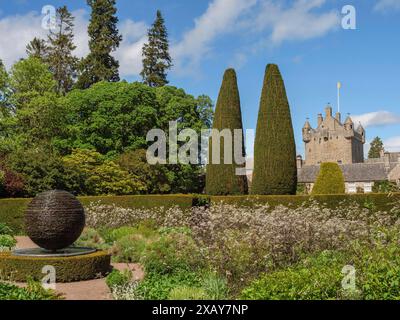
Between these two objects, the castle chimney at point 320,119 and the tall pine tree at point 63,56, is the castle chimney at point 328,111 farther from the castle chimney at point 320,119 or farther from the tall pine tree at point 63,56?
the tall pine tree at point 63,56

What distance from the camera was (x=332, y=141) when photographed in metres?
65.9

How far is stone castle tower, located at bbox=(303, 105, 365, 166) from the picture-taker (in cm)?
6475

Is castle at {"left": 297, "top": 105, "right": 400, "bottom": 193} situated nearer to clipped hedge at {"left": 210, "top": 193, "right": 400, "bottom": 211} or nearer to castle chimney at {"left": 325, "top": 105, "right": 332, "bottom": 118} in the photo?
castle chimney at {"left": 325, "top": 105, "right": 332, "bottom": 118}

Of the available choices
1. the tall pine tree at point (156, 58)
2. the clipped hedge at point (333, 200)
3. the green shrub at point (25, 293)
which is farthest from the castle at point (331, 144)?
the green shrub at point (25, 293)

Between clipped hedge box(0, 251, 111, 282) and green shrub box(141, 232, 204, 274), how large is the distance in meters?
1.17

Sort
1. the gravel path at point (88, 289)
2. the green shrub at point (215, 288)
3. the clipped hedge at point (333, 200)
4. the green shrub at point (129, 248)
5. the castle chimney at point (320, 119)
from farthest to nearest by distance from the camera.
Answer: the castle chimney at point (320, 119), the clipped hedge at point (333, 200), the green shrub at point (129, 248), the gravel path at point (88, 289), the green shrub at point (215, 288)

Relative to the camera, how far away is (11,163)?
24078mm

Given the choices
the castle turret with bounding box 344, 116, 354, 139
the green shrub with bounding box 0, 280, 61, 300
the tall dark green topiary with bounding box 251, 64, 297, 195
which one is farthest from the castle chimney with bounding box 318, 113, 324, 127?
the green shrub with bounding box 0, 280, 61, 300

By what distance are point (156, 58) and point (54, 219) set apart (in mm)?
33086

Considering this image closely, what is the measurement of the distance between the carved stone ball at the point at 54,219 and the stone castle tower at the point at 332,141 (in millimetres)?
57808

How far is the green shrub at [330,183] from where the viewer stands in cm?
2734

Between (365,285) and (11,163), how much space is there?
21.3 m

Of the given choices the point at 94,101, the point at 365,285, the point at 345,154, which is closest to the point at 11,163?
the point at 94,101

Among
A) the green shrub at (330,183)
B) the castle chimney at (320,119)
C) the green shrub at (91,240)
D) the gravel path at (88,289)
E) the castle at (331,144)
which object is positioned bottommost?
the gravel path at (88,289)
